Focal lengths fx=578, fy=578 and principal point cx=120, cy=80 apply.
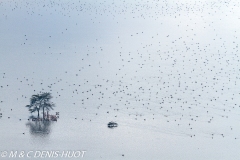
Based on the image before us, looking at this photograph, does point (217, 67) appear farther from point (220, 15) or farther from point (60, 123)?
point (220, 15)

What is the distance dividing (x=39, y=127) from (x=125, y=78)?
30.1 ft

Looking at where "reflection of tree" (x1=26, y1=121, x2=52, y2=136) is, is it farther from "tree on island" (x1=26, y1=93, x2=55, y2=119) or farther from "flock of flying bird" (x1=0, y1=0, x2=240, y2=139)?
"flock of flying bird" (x1=0, y1=0, x2=240, y2=139)

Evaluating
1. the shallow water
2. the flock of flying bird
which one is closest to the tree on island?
the shallow water

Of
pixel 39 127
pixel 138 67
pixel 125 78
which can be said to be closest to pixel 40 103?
pixel 39 127

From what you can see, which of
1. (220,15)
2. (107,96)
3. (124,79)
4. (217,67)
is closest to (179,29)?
(220,15)

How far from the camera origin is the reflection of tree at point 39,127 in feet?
104

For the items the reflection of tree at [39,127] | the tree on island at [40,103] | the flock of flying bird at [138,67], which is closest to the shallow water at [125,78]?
the flock of flying bird at [138,67]

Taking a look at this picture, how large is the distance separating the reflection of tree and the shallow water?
17cm

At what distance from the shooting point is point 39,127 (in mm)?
32281

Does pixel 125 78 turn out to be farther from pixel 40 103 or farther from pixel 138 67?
pixel 40 103

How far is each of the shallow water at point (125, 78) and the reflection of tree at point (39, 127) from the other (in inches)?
6.8

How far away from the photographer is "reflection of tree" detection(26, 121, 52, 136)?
31.7 m

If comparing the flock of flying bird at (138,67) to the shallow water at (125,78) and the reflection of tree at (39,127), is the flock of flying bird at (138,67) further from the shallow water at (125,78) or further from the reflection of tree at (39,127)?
the reflection of tree at (39,127)

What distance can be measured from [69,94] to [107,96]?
244cm
